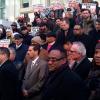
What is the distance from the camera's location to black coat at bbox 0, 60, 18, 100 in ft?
30.3

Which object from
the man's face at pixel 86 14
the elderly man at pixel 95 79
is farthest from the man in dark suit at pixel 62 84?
the man's face at pixel 86 14

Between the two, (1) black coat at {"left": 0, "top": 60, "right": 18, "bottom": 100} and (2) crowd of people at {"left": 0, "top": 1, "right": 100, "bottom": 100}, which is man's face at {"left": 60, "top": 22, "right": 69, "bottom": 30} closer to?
(2) crowd of people at {"left": 0, "top": 1, "right": 100, "bottom": 100}

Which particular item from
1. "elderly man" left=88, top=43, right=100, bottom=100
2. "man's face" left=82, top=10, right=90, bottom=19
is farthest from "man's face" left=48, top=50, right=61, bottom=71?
"man's face" left=82, top=10, right=90, bottom=19

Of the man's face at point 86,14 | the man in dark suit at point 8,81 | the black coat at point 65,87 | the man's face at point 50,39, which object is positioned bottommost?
the man in dark suit at point 8,81

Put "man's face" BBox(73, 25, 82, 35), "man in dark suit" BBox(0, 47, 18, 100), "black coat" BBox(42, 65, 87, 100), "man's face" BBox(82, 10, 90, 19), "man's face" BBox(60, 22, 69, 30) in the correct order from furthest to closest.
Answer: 1. "man's face" BBox(82, 10, 90, 19)
2. "man's face" BBox(60, 22, 69, 30)
3. "man's face" BBox(73, 25, 82, 35)
4. "man in dark suit" BBox(0, 47, 18, 100)
5. "black coat" BBox(42, 65, 87, 100)

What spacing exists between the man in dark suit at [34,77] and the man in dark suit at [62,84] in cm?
189

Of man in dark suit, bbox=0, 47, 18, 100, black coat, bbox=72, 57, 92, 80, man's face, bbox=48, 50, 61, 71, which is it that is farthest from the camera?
man in dark suit, bbox=0, 47, 18, 100

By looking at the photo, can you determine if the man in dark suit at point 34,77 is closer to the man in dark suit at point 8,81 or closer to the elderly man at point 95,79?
the man in dark suit at point 8,81

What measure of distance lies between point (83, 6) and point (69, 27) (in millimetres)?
3264

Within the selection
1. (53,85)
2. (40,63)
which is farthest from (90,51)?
(53,85)

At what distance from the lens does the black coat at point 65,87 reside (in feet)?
23.1

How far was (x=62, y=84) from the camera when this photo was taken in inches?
279

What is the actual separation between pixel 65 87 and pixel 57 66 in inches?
16.6

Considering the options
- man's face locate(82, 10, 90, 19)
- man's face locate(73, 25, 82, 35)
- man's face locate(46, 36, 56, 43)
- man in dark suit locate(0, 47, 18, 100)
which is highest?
man's face locate(82, 10, 90, 19)
